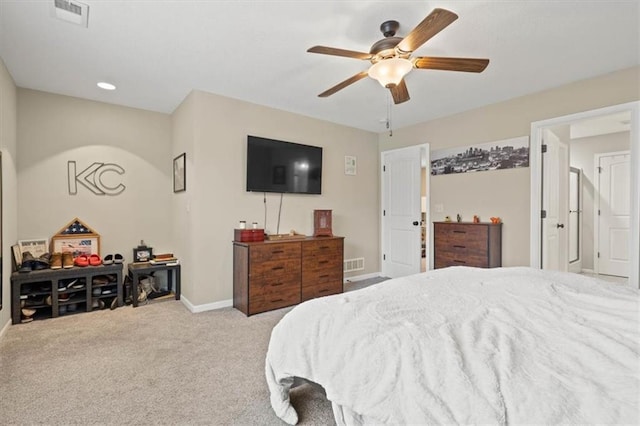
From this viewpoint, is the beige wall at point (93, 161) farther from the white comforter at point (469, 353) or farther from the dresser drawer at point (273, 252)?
the white comforter at point (469, 353)

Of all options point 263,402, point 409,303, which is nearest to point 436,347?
point 409,303

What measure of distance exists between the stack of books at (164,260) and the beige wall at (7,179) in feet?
4.26

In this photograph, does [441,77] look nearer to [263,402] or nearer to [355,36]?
[355,36]

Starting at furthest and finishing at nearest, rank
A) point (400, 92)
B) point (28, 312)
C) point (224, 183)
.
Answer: point (224, 183)
point (28, 312)
point (400, 92)

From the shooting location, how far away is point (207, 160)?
11.5 feet

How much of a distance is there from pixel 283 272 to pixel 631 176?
3.66 meters

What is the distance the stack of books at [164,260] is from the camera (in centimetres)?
382

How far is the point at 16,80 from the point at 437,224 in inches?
204

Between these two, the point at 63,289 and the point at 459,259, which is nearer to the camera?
the point at 63,289

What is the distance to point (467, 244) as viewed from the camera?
381cm

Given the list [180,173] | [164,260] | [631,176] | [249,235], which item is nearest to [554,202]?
[631,176]

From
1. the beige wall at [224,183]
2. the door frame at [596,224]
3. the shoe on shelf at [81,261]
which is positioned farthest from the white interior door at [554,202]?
the shoe on shelf at [81,261]

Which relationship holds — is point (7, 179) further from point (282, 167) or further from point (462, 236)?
point (462, 236)

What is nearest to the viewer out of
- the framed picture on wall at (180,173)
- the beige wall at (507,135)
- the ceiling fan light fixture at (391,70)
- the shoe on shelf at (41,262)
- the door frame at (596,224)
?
the ceiling fan light fixture at (391,70)
